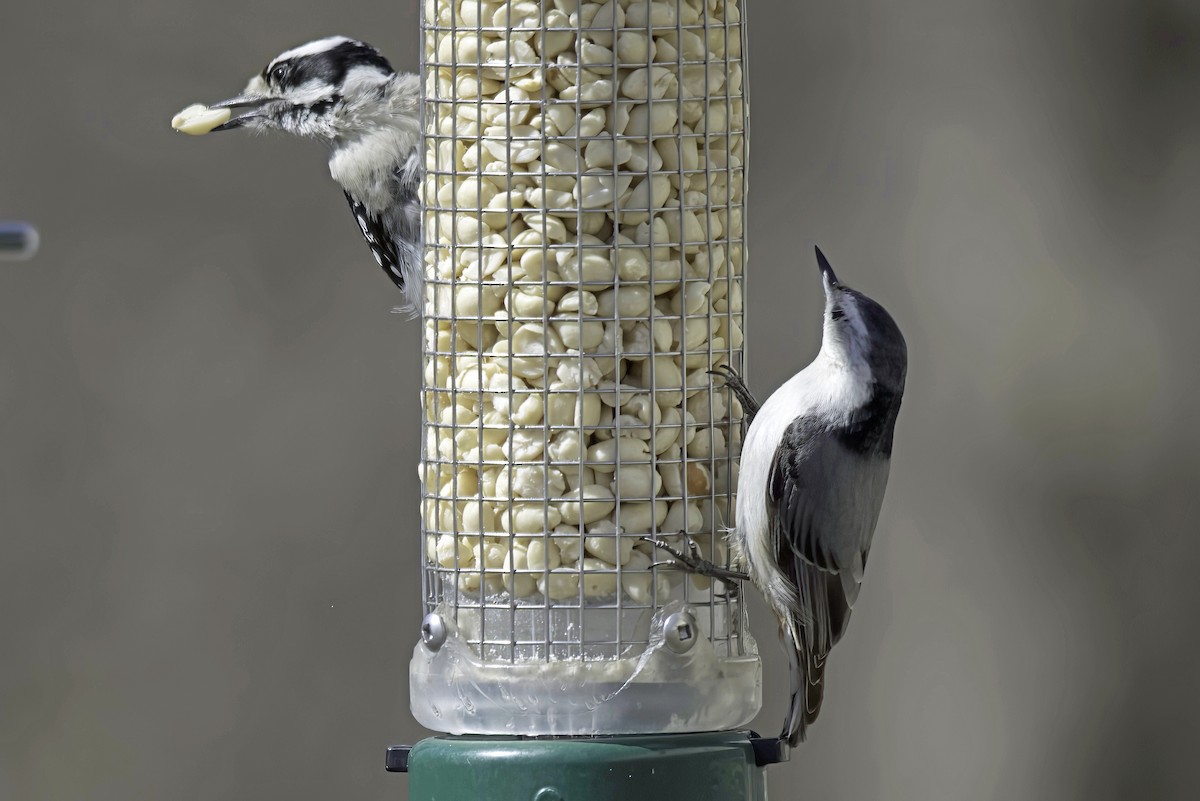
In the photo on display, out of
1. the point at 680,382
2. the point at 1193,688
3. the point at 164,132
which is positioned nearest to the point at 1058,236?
the point at 1193,688

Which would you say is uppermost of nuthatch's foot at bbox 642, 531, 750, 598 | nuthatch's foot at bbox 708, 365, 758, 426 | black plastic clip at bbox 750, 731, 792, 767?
nuthatch's foot at bbox 708, 365, 758, 426

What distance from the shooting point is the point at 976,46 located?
5.94 meters

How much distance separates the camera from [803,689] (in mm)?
3150

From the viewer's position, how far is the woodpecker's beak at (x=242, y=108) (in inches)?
138

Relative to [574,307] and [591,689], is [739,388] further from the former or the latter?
[591,689]

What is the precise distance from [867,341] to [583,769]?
847 mm

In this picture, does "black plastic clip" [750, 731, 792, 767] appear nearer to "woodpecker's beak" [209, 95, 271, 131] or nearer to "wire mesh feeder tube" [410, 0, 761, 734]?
"wire mesh feeder tube" [410, 0, 761, 734]

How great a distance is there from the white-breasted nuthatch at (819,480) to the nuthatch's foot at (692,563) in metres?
0.01

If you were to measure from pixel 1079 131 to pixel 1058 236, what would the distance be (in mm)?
362

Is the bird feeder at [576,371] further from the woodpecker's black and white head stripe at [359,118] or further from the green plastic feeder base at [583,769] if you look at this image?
the woodpecker's black and white head stripe at [359,118]

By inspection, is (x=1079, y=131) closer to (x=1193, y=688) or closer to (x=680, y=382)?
(x=1193, y=688)

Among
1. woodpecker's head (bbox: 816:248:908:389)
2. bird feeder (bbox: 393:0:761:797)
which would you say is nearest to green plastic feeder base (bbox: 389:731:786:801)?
bird feeder (bbox: 393:0:761:797)

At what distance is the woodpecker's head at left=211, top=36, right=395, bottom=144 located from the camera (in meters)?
3.50

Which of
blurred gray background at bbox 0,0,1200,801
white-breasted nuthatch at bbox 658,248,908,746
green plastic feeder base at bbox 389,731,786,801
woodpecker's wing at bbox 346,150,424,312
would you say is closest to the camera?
green plastic feeder base at bbox 389,731,786,801
